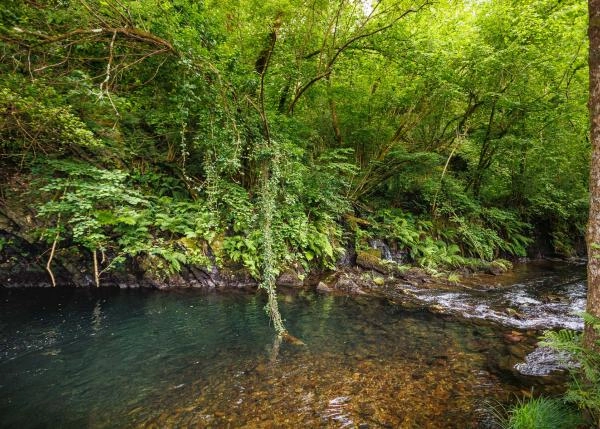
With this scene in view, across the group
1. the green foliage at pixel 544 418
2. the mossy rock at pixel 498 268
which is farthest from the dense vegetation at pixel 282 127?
the green foliage at pixel 544 418

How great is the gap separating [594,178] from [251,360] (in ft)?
16.5

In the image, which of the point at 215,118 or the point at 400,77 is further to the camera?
the point at 400,77

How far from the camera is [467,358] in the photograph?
525cm

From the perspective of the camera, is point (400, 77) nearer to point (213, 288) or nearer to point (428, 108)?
point (428, 108)

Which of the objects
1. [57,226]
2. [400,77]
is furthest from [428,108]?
[57,226]

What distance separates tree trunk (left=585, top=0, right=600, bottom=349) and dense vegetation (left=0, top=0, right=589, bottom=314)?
4279 mm

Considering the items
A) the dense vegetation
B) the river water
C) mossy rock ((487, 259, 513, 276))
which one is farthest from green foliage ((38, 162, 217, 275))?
mossy rock ((487, 259, 513, 276))

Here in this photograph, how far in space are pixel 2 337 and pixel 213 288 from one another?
4.40 metres

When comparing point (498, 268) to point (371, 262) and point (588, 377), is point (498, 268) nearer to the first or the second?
point (371, 262)

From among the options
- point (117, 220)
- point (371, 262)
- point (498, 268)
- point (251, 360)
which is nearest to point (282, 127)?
point (117, 220)

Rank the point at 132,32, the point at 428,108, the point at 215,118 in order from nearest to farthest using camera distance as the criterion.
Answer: the point at 132,32 → the point at 215,118 → the point at 428,108

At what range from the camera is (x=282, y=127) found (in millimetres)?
10250

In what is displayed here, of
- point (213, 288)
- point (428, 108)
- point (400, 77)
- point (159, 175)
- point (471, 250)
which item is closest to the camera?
point (213, 288)

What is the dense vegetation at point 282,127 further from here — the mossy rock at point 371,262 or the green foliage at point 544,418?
the green foliage at point 544,418
